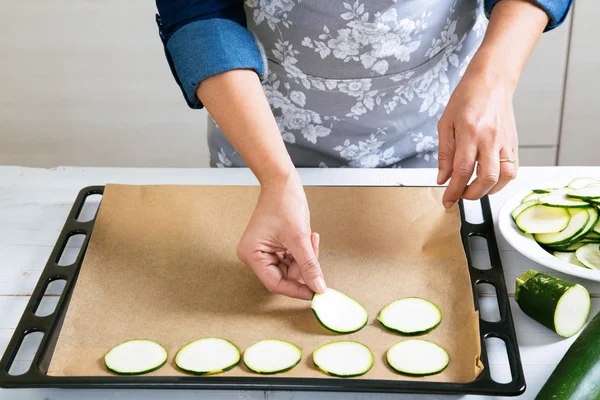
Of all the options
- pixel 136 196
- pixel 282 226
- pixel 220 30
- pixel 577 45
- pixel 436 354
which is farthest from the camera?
→ pixel 577 45

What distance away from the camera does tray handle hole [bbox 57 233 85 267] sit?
143 cm

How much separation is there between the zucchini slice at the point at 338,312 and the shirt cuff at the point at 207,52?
1.51 ft

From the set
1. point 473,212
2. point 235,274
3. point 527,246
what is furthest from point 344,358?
point 473,212

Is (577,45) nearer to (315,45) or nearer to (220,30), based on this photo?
(315,45)

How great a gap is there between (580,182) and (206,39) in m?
0.78

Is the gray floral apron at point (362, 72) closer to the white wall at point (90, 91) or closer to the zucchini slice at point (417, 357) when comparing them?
the zucchini slice at point (417, 357)

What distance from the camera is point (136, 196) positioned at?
157 cm

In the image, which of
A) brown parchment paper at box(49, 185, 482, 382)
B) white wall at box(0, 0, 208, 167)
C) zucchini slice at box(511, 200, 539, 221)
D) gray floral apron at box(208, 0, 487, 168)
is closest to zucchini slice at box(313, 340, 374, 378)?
brown parchment paper at box(49, 185, 482, 382)

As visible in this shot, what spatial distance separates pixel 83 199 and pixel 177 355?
0.58 m

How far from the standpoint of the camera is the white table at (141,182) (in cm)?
112

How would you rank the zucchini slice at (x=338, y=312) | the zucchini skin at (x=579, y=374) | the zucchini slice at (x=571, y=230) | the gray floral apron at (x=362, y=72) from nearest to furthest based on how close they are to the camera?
the zucchini skin at (x=579, y=374) → the zucchini slice at (x=338, y=312) → the zucchini slice at (x=571, y=230) → the gray floral apron at (x=362, y=72)

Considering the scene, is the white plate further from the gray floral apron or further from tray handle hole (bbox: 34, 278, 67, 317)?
tray handle hole (bbox: 34, 278, 67, 317)

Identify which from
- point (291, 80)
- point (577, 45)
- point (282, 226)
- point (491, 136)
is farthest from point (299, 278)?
point (577, 45)

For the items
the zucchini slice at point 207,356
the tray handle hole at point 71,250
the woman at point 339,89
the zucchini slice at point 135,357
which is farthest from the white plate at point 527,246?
the tray handle hole at point 71,250
